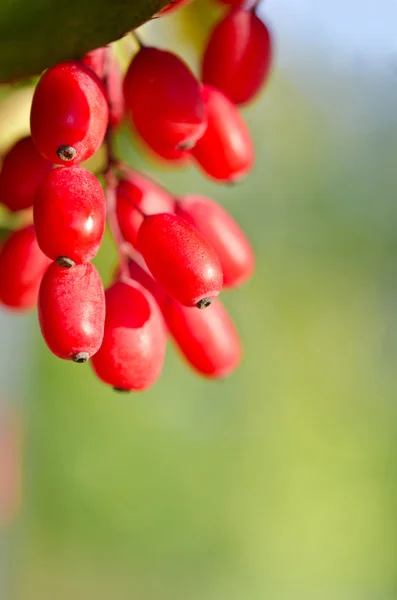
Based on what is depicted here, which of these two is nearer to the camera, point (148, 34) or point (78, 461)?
point (148, 34)

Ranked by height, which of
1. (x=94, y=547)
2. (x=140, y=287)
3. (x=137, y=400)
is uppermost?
(x=140, y=287)

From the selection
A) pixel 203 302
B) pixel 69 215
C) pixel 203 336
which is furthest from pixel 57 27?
pixel 203 336

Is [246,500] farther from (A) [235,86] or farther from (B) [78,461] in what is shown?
(A) [235,86]

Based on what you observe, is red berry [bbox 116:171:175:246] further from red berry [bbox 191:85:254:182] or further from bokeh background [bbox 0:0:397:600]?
bokeh background [bbox 0:0:397:600]

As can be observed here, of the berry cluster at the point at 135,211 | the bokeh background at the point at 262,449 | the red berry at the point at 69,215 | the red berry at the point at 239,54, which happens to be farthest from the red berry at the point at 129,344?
the bokeh background at the point at 262,449

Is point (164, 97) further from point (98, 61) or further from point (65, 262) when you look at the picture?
point (65, 262)

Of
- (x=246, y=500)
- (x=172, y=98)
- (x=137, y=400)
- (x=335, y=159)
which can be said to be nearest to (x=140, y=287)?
(x=172, y=98)

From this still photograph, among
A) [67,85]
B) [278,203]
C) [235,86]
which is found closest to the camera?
[67,85]

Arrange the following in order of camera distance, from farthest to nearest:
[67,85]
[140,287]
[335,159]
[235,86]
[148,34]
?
1. [335,159]
2. [148,34]
3. [235,86]
4. [140,287]
5. [67,85]
